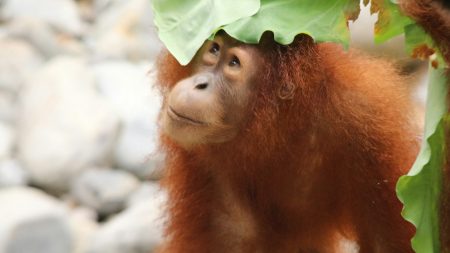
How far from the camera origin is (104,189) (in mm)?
7797

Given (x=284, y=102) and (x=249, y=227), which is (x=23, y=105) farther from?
(x=284, y=102)

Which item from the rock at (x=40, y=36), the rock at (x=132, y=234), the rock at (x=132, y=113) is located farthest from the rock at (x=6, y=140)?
the rock at (x=132, y=234)

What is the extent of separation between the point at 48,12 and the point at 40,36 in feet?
5.20

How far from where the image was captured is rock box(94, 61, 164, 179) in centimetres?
816

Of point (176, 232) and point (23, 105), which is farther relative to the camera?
point (23, 105)

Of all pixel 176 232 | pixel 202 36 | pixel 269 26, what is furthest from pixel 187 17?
pixel 176 232

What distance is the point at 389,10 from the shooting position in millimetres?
2963

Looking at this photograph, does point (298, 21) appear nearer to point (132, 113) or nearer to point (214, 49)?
point (214, 49)

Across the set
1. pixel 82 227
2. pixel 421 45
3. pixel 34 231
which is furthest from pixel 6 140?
pixel 421 45

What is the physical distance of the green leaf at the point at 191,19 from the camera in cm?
320

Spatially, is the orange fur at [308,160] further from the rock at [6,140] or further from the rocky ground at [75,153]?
the rock at [6,140]

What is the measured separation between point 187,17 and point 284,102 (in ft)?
1.53

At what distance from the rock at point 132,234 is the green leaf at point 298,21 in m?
3.11

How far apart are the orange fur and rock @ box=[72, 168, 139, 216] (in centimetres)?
370
